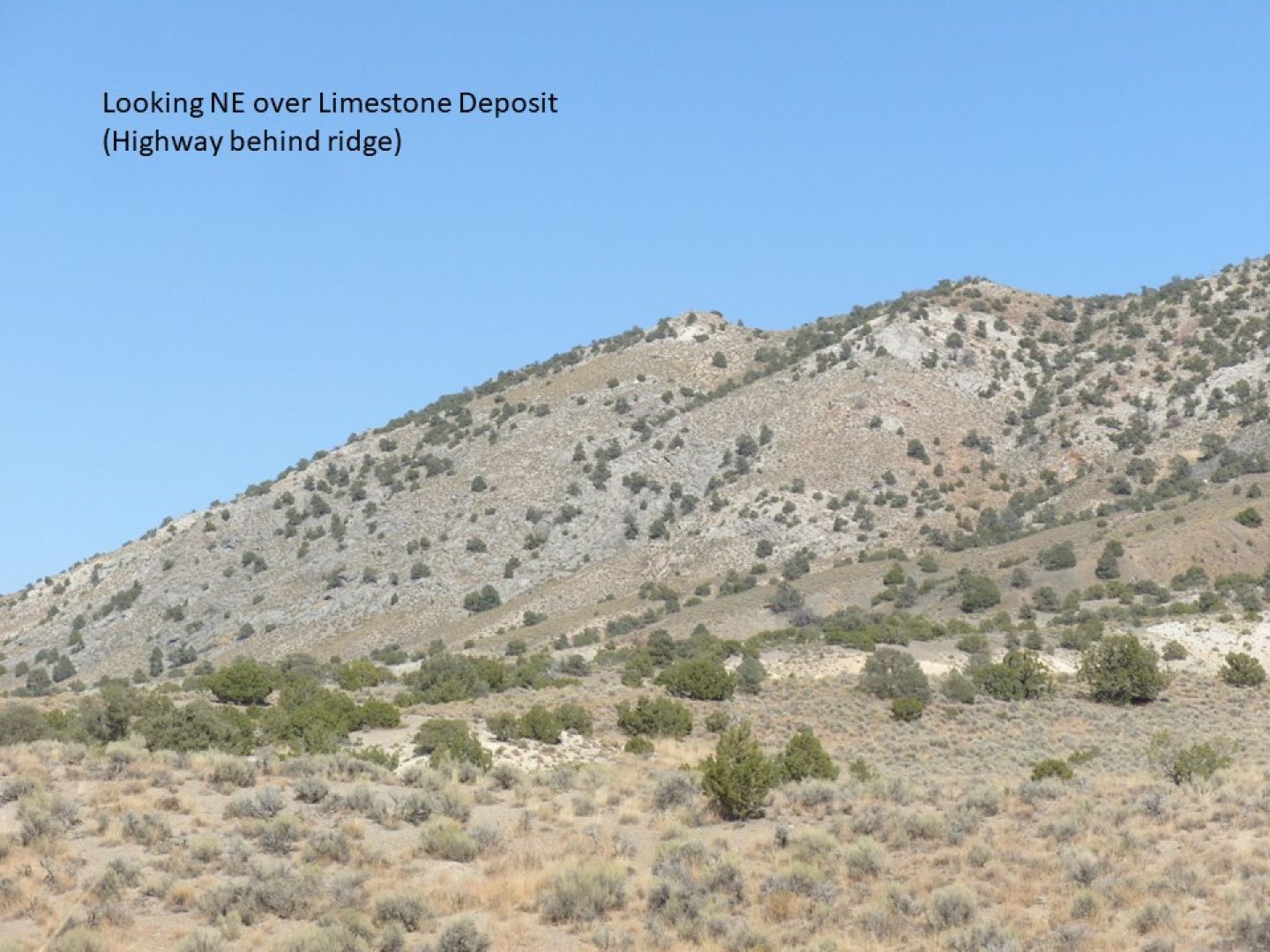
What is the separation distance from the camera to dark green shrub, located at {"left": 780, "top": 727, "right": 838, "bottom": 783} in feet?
99.3

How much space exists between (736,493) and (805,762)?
2641 inches

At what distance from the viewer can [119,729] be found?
3500 centimetres

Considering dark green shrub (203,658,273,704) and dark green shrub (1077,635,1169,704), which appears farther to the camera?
dark green shrub (1077,635,1169,704)

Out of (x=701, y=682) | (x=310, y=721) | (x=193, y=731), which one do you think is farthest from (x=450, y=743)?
(x=701, y=682)

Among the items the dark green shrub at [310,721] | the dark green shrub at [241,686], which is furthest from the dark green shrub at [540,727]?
the dark green shrub at [241,686]

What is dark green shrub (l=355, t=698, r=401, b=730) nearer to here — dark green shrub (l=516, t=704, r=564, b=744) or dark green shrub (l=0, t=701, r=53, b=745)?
dark green shrub (l=516, t=704, r=564, b=744)

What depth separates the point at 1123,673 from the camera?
156 ft

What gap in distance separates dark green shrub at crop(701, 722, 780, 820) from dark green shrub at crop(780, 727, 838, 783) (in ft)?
12.0

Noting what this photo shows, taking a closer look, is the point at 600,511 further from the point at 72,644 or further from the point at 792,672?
the point at 792,672

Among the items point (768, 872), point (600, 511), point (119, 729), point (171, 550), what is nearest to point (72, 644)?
point (171, 550)

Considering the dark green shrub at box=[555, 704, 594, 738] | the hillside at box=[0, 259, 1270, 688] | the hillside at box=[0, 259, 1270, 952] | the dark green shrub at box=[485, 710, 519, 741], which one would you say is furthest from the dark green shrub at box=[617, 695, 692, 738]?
the hillside at box=[0, 259, 1270, 688]

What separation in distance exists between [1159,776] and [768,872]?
11.5 m

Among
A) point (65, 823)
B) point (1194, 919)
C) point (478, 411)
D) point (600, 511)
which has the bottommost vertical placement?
point (1194, 919)

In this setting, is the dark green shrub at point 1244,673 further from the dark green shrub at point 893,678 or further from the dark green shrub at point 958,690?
the dark green shrub at point 893,678
